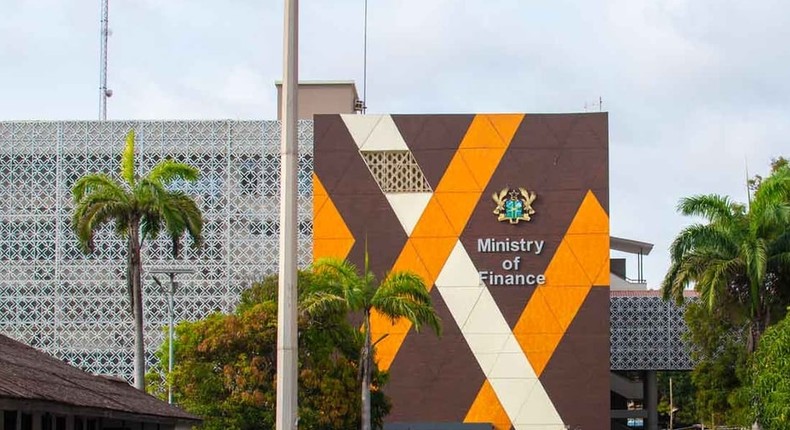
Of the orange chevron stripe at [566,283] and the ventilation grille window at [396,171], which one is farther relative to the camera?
the ventilation grille window at [396,171]

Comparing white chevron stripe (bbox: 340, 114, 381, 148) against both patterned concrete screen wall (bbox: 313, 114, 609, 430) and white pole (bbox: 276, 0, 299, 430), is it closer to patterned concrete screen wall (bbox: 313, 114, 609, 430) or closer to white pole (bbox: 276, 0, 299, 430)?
patterned concrete screen wall (bbox: 313, 114, 609, 430)

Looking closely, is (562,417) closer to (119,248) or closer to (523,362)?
(523,362)

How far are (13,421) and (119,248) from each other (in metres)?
36.6

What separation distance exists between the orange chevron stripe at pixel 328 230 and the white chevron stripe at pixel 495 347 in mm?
3793

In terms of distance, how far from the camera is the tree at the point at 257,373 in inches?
1646

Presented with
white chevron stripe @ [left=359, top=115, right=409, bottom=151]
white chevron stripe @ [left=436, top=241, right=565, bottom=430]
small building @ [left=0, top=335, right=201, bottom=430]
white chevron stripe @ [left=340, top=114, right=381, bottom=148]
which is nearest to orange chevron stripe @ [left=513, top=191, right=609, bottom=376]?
white chevron stripe @ [left=436, top=241, right=565, bottom=430]

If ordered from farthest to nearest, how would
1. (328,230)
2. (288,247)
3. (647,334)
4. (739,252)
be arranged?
(647,334)
(328,230)
(739,252)
(288,247)

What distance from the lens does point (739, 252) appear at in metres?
47.3

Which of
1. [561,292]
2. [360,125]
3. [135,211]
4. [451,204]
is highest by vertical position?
[360,125]

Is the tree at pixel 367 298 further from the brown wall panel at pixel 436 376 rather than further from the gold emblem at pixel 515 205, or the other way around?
the gold emblem at pixel 515 205

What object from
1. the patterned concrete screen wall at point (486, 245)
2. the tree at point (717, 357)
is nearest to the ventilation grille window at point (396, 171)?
the patterned concrete screen wall at point (486, 245)

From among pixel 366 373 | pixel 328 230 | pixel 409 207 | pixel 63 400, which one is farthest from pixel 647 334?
pixel 63 400

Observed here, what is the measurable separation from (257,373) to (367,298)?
3740 millimetres

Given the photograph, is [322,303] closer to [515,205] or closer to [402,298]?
[402,298]
